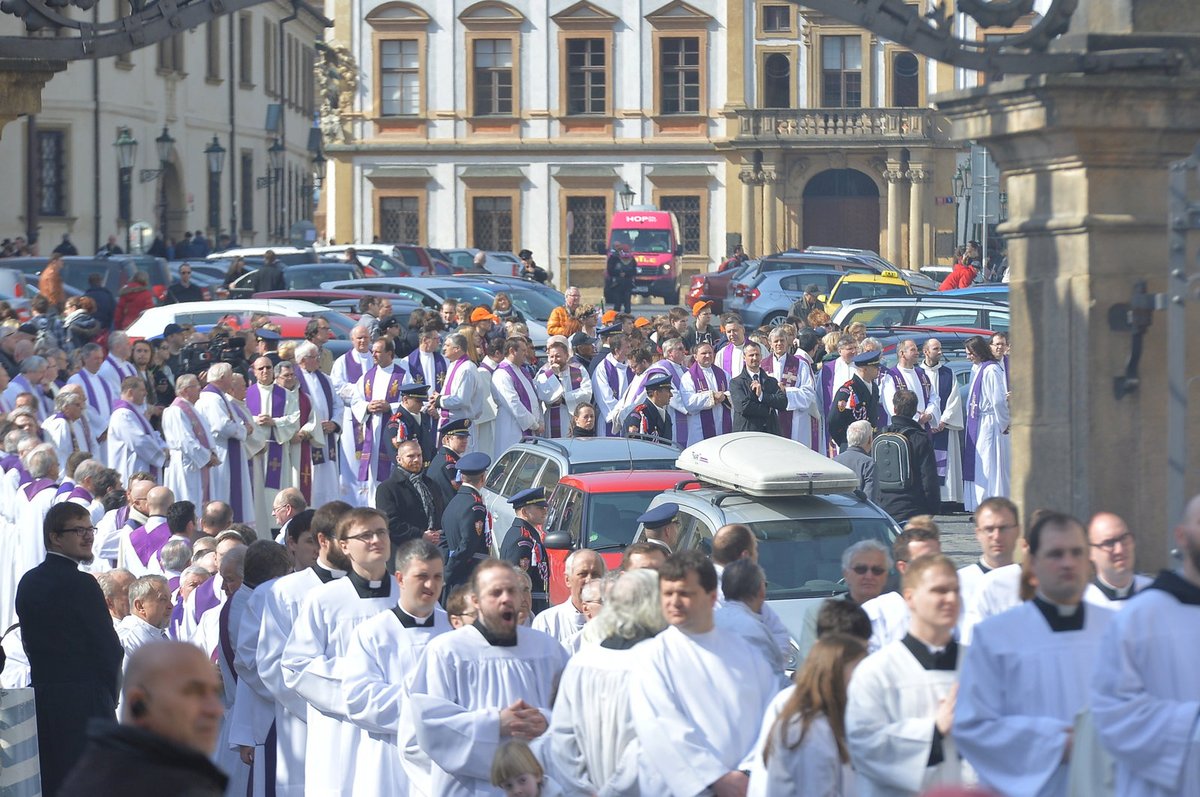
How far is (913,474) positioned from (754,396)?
11.4 feet

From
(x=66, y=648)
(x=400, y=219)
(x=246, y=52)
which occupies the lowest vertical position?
(x=66, y=648)

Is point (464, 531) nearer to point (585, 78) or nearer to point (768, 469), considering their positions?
point (768, 469)

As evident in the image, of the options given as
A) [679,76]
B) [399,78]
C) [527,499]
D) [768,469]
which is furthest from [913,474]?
[399,78]

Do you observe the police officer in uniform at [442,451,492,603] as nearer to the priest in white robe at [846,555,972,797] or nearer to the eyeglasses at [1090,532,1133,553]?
the eyeglasses at [1090,532,1133,553]

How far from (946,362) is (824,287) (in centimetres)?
1538

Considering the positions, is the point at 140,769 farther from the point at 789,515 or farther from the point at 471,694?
the point at 789,515

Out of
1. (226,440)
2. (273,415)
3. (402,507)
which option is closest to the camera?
(402,507)

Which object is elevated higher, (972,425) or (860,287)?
(860,287)

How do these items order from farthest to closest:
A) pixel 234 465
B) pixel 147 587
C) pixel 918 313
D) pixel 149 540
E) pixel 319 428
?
pixel 918 313 → pixel 319 428 → pixel 234 465 → pixel 149 540 → pixel 147 587

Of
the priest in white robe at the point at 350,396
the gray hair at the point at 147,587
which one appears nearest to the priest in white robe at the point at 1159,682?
the gray hair at the point at 147,587

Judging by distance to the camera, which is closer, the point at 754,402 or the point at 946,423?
the point at 754,402

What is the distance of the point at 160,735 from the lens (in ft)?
14.3

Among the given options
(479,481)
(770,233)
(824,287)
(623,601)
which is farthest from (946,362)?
(770,233)

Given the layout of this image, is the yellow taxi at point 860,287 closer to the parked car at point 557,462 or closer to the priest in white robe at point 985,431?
the priest in white robe at point 985,431
